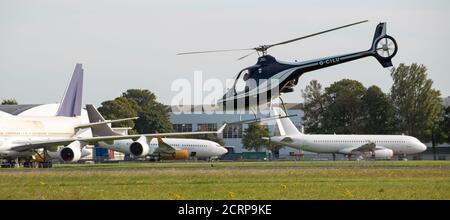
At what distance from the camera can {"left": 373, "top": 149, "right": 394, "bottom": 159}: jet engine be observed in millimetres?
95188

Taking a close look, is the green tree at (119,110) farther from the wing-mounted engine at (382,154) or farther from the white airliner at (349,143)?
the wing-mounted engine at (382,154)

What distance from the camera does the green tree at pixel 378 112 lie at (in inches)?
4510

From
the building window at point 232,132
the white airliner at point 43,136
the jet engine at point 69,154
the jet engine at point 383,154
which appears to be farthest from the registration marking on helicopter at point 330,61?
the building window at point 232,132

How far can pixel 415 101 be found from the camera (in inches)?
4432

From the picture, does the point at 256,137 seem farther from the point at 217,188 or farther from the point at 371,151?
the point at 217,188

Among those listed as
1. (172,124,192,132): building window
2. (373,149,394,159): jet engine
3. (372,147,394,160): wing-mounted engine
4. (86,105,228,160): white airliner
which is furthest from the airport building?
(373,149,394,159): jet engine

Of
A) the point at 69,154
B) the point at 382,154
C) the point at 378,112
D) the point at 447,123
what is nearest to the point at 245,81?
the point at 69,154

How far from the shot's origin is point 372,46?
1850 inches

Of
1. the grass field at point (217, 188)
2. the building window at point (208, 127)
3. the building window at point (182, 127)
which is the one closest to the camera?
the grass field at point (217, 188)

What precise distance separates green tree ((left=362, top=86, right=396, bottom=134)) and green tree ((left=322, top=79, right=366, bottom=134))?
33.1 inches

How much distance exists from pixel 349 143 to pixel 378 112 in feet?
67.9

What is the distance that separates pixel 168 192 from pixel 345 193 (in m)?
5.78

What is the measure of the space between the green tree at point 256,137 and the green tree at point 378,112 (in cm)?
1524
